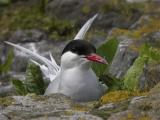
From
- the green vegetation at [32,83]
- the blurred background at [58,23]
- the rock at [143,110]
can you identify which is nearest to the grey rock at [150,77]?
the green vegetation at [32,83]

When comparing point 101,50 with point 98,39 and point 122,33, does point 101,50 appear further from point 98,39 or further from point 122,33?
point 98,39

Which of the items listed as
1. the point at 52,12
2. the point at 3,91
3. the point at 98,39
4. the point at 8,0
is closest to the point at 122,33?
the point at 98,39

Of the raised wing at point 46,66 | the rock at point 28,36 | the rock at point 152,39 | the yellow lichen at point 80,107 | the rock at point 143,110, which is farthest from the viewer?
the rock at point 28,36

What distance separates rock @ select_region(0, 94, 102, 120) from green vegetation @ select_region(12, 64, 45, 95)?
2024 millimetres

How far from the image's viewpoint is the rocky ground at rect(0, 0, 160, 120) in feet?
19.6

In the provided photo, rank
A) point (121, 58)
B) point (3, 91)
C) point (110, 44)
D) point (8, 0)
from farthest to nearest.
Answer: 1. point (8, 0)
2. point (3, 91)
3. point (121, 58)
4. point (110, 44)

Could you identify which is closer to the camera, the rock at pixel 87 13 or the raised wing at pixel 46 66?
the raised wing at pixel 46 66

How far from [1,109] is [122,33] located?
17.6ft

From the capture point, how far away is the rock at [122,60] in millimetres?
9484

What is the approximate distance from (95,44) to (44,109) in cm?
621

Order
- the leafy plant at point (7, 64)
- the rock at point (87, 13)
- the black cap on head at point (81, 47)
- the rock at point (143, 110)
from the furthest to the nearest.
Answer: the rock at point (87, 13) < the leafy plant at point (7, 64) < the black cap on head at point (81, 47) < the rock at point (143, 110)

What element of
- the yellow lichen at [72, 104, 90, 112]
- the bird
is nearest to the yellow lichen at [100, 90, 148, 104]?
the yellow lichen at [72, 104, 90, 112]

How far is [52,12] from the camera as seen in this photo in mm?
14125

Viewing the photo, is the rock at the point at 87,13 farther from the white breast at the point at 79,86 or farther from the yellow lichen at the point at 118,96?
the yellow lichen at the point at 118,96
